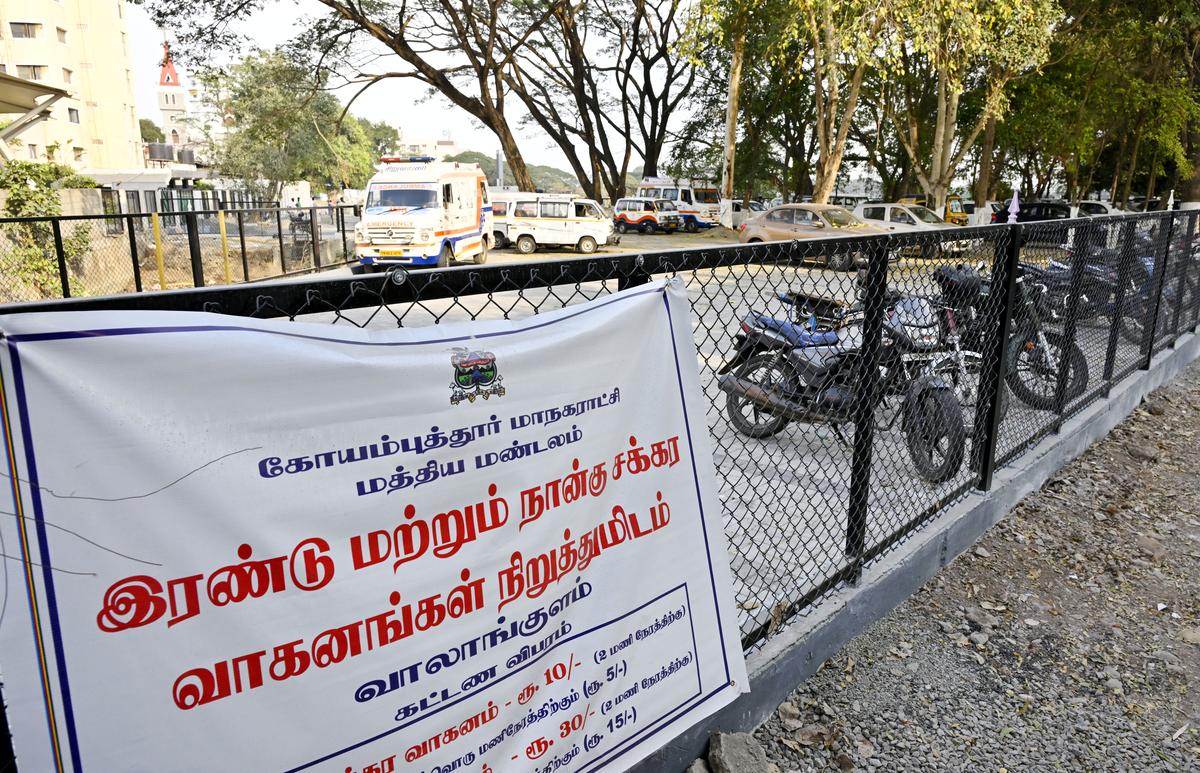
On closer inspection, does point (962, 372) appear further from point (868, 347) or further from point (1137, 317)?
point (1137, 317)

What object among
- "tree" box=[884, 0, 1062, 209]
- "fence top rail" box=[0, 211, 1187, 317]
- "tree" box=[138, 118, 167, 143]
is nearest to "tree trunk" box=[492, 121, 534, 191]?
"tree" box=[884, 0, 1062, 209]

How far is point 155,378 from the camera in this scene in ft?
4.15

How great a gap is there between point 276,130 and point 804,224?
1904 cm

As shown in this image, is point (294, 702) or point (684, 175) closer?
point (294, 702)

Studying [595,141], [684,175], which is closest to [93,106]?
[595,141]

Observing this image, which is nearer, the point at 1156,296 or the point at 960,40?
the point at 1156,296

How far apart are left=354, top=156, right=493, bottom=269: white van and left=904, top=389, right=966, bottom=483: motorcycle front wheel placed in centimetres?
1496

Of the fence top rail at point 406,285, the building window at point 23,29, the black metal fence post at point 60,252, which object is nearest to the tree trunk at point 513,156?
the black metal fence post at point 60,252

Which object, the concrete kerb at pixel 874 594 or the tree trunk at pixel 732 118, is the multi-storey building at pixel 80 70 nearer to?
the tree trunk at pixel 732 118

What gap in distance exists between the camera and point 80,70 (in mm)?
48406

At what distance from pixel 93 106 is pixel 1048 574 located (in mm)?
58736

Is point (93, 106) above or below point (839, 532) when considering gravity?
above

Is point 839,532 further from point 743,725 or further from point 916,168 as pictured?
point 916,168

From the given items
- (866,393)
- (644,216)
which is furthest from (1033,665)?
(644,216)
